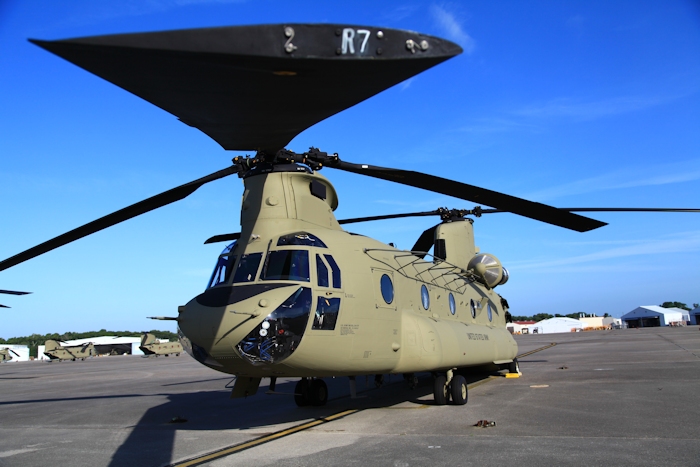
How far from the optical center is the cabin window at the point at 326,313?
320 inches

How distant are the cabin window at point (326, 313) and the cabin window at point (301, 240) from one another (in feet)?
3.46

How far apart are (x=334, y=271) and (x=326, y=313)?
32.9 inches

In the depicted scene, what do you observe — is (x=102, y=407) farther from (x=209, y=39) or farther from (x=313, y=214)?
(x=209, y=39)

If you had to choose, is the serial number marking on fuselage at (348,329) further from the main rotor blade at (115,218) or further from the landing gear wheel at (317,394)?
the landing gear wheel at (317,394)

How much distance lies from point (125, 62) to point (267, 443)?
6.67 m

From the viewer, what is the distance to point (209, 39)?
3051 mm

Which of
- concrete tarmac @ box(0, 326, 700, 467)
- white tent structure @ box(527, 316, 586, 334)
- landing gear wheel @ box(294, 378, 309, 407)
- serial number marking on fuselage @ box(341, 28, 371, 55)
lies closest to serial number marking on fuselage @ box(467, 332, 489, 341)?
concrete tarmac @ box(0, 326, 700, 467)

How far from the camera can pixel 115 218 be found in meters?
Answer: 8.77

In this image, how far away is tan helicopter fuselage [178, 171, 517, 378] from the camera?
25.4 ft

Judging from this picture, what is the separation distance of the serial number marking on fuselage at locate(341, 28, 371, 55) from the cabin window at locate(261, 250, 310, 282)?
213 inches

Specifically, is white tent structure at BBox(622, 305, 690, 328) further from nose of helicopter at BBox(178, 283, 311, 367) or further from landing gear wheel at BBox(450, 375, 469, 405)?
nose of helicopter at BBox(178, 283, 311, 367)

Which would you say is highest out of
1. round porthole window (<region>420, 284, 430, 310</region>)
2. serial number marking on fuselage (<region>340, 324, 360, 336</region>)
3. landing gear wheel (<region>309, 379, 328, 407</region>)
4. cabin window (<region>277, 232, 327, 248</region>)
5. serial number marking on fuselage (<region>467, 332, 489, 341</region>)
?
cabin window (<region>277, 232, 327, 248</region>)

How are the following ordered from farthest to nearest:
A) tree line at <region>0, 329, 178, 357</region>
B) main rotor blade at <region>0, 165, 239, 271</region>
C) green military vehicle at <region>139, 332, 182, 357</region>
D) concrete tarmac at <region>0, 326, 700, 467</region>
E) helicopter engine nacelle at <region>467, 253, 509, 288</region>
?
1. tree line at <region>0, 329, 178, 357</region>
2. green military vehicle at <region>139, 332, 182, 357</region>
3. helicopter engine nacelle at <region>467, 253, 509, 288</region>
4. main rotor blade at <region>0, 165, 239, 271</region>
5. concrete tarmac at <region>0, 326, 700, 467</region>

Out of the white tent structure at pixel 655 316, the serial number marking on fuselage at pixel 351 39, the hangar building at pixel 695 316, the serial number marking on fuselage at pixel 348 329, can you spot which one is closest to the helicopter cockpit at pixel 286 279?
the serial number marking on fuselage at pixel 348 329
